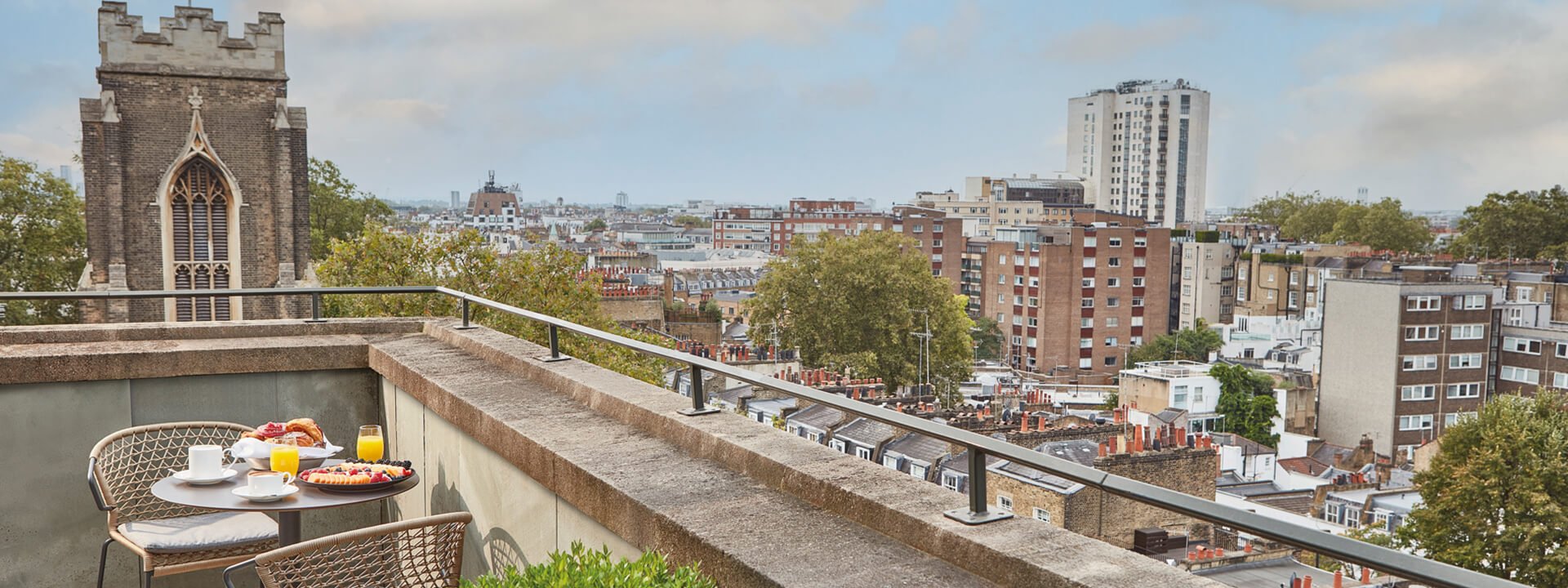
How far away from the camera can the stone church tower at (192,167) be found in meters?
27.8

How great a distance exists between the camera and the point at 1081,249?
73375 mm

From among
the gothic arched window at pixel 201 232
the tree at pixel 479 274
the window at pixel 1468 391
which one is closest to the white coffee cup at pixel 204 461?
the tree at pixel 479 274

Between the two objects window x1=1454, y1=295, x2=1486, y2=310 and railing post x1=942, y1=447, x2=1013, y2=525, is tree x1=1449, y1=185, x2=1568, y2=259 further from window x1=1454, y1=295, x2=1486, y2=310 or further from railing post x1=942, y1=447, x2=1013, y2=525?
railing post x1=942, y1=447, x2=1013, y2=525

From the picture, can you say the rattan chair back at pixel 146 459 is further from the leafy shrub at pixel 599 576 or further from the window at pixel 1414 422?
the window at pixel 1414 422

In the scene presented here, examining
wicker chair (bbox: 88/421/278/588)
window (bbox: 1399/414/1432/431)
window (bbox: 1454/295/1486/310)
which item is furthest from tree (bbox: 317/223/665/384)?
window (bbox: 1454/295/1486/310)

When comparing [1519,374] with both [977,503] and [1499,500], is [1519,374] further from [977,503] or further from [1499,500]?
[977,503]

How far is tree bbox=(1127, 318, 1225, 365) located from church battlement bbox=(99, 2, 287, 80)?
55491mm

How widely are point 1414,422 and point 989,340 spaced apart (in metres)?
29.0

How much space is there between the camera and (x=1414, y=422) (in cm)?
5500

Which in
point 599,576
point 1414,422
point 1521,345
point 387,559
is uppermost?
point 599,576

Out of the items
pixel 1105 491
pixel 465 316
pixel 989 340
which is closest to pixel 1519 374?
pixel 989 340

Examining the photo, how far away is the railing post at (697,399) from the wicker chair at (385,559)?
73cm

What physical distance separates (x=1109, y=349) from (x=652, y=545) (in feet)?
250

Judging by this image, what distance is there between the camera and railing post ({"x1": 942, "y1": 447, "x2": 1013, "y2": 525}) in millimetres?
2489
